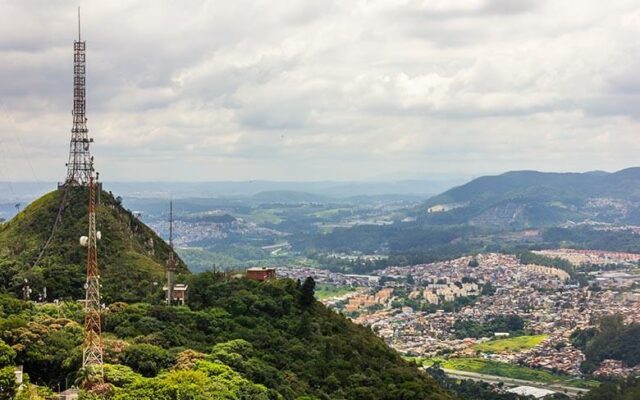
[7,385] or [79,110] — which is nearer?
[7,385]

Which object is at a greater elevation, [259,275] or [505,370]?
[259,275]

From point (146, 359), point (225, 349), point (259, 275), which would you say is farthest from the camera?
point (259, 275)

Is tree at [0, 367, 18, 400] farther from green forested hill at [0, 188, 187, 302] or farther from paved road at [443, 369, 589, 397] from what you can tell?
paved road at [443, 369, 589, 397]

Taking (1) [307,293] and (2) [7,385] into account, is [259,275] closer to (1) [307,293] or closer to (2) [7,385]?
(1) [307,293]

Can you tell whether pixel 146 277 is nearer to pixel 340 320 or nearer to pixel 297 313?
pixel 297 313

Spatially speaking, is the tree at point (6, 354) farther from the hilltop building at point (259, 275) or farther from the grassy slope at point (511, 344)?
the grassy slope at point (511, 344)

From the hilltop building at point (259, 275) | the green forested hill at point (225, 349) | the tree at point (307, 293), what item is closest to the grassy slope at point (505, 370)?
the green forested hill at point (225, 349)

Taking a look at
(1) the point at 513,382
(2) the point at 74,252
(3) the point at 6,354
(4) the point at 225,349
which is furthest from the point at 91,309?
(1) the point at 513,382
